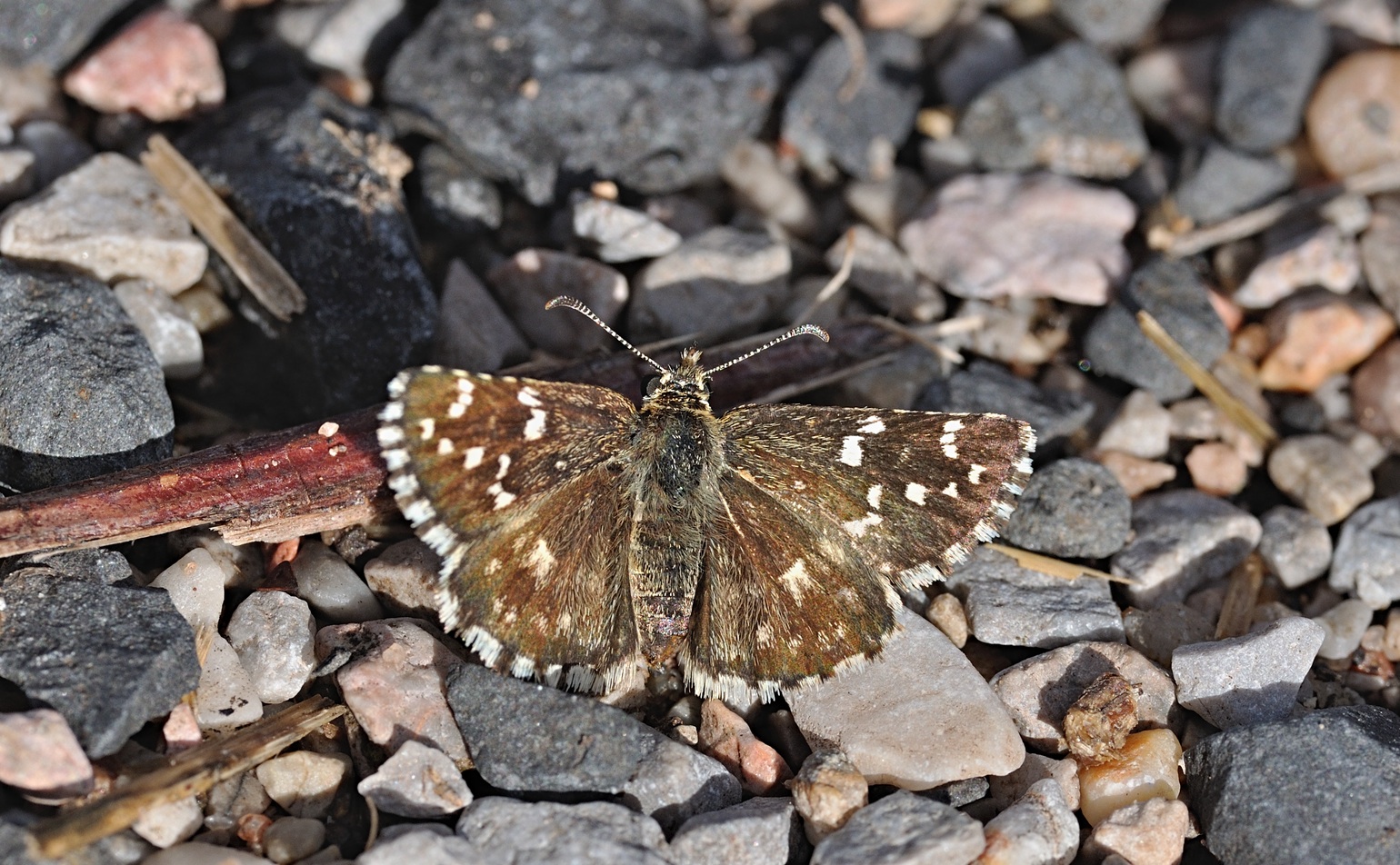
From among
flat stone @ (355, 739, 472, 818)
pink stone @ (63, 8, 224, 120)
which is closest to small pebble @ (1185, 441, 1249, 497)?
flat stone @ (355, 739, 472, 818)

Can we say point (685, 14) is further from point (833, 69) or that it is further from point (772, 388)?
point (772, 388)

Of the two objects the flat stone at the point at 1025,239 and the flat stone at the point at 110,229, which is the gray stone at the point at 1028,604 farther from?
the flat stone at the point at 110,229

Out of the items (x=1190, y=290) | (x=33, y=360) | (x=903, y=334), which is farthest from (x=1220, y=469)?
(x=33, y=360)

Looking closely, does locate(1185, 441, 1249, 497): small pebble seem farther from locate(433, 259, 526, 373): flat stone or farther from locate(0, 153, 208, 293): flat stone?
locate(0, 153, 208, 293): flat stone

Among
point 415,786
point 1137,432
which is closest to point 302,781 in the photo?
point 415,786

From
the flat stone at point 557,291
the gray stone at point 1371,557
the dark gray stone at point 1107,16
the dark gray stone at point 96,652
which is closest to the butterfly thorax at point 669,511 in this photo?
the flat stone at point 557,291
